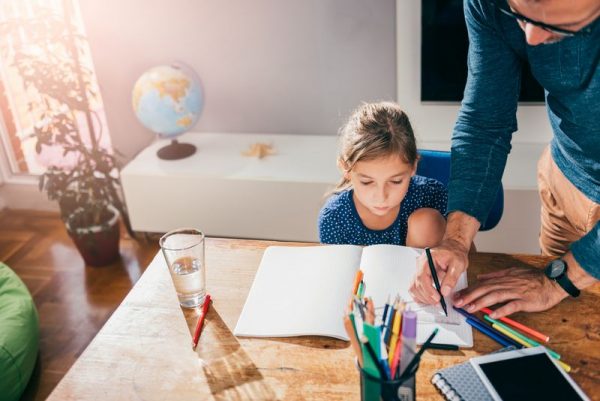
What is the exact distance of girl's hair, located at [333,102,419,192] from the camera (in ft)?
4.64

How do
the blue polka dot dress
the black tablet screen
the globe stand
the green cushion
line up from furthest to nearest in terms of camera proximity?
the globe stand
the green cushion
the blue polka dot dress
the black tablet screen

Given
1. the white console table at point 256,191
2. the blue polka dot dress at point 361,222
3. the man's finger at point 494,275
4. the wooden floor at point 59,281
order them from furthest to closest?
the white console table at point 256,191, the wooden floor at point 59,281, the blue polka dot dress at point 361,222, the man's finger at point 494,275

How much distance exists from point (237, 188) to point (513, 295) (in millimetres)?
1649

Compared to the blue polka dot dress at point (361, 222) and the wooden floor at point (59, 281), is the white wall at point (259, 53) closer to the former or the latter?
the wooden floor at point (59, 281)

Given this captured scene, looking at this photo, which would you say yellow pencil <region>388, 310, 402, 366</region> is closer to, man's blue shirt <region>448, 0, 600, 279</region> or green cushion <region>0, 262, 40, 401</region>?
man's blue shirt <region>448, 0, 600, 279</region>

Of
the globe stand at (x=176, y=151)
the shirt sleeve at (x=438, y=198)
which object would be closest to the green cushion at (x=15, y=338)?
the globe stand at (x=176, y=151)

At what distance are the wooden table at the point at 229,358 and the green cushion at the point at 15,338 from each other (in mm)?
953

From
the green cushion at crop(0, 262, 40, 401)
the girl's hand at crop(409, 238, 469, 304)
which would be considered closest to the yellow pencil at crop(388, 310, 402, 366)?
the girl's hand at crop(409, 238, 469, 304)

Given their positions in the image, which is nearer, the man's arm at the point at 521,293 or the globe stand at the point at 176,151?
the man's arm at the point at 521,293

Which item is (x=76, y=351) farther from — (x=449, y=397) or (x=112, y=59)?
(x=449, y=397)

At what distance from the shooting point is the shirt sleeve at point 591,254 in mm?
1060

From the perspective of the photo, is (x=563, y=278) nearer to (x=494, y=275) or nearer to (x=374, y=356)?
(x=494, y=275)

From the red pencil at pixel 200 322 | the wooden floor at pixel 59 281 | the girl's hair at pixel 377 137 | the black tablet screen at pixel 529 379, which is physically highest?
the girl's hair at pixel 377 137

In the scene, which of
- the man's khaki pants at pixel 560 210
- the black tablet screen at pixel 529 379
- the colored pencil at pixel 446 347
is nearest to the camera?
the black tablet screen at pixel 529 379
